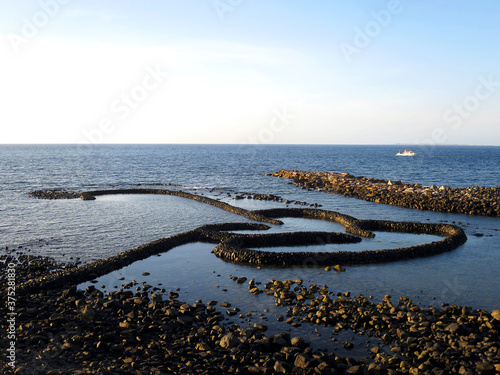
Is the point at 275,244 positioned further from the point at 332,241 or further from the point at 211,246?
the point at 211,246

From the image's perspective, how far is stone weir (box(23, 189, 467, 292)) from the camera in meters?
25.3

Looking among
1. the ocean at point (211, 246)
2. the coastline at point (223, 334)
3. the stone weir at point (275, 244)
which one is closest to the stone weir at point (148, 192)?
the stone weir at point (275, 244)

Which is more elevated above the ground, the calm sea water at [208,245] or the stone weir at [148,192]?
the stone weir at [148,192]

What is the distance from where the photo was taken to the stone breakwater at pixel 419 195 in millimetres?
48094

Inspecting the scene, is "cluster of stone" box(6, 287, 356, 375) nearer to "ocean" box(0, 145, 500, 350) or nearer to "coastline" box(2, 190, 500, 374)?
"coastline" box(2, 190, 500, 374)

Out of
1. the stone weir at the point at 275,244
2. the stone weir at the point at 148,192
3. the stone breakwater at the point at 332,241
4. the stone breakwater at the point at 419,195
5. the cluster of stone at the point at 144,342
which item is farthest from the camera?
the stone breakwater at the point at 419,195

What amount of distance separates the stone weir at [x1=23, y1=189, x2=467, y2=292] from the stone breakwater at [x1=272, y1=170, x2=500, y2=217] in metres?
13.1

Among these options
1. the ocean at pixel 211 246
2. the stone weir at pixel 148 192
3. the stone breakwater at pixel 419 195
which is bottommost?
the ocean at pixel 211 246

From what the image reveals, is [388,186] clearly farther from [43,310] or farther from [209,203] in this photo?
[43,310]

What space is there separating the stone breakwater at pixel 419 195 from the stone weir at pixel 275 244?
13133 millimetres

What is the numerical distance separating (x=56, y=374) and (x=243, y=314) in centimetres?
923

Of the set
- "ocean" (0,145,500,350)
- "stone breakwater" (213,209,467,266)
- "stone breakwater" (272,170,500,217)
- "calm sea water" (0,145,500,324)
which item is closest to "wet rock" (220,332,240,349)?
"ocean" (0,145,500,350)

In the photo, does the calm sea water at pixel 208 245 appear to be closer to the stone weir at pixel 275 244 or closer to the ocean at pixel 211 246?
the ocean at pixel 211 246

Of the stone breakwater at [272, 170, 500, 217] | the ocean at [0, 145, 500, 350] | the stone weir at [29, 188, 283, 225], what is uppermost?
the stone breakwater at [272, 170, 500, 217]
